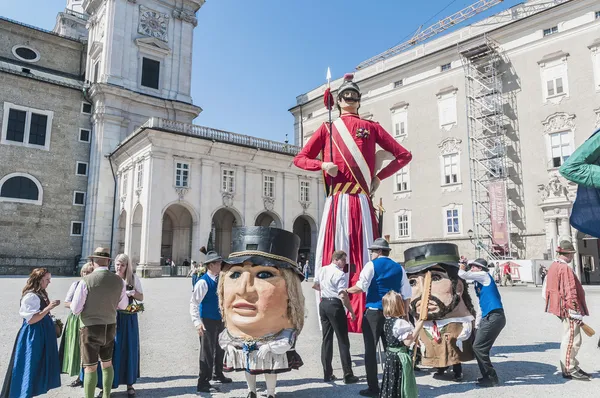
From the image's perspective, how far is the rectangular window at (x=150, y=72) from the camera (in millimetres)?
33344

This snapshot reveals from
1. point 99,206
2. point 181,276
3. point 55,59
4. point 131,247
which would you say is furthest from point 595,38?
point 55,59

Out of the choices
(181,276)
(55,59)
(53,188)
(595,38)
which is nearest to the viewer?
(595,38)

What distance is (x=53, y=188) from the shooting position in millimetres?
29953

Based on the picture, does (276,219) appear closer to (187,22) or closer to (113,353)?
(187,22)

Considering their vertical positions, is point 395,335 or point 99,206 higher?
point 99,206

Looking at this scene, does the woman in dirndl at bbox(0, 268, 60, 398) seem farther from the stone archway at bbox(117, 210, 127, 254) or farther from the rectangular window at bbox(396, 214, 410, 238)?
the rectangular window at bbox(396, 214, 410, 238)

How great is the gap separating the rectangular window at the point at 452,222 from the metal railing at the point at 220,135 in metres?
11.6

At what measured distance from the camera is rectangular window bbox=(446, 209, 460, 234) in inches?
1079

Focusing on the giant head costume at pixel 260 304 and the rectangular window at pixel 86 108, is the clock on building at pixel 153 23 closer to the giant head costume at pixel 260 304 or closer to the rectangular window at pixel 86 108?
the rectangular window at pixel 86 108

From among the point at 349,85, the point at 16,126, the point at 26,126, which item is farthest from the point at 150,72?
the point at 349,85

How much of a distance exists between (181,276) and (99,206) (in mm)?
8717

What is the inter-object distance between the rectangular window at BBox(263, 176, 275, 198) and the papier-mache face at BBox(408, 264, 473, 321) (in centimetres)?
2463

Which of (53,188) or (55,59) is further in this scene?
(55,59)

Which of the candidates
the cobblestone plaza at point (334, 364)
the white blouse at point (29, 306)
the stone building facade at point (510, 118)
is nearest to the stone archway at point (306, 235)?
the stone building facade at point (510, 118)
